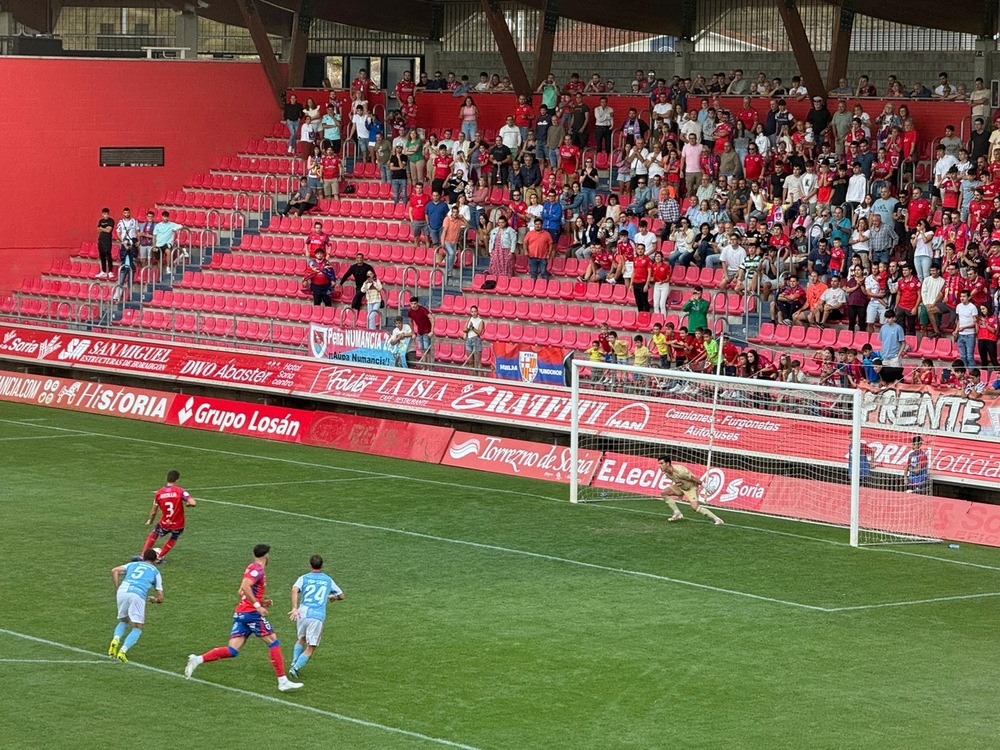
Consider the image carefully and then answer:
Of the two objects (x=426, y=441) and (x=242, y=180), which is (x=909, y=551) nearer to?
(x=426, y=441)

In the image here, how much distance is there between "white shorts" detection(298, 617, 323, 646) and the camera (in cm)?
1490

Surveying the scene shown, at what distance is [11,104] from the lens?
40.4m

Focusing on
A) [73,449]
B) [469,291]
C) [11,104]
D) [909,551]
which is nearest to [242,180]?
[11,104]

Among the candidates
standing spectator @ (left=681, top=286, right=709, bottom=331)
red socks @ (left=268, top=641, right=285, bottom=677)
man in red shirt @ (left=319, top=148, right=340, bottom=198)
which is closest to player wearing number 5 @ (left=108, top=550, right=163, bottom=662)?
red socks @ (left=268, top=641, right=285, bottom=677)

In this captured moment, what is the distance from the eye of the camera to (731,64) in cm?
4012

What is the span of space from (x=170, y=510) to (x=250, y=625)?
530 centimetres

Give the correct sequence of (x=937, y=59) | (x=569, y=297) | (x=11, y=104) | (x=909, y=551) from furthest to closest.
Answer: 1. (x=11, y=104)
2. (x=937, y=59)
3. (x=569, y=297)
4. (x=909, y=551)

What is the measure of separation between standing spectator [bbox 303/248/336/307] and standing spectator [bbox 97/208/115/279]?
6.36 m

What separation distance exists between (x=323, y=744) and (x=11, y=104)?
30.5 metres

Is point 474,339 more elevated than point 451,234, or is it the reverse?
→ point 451,234

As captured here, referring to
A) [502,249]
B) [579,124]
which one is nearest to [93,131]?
[579,124]

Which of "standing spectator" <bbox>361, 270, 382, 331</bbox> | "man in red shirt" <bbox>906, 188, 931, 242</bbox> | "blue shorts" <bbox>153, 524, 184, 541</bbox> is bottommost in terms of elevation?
"blue shorts" <bbox>153, 524, 184, 541</bbox>

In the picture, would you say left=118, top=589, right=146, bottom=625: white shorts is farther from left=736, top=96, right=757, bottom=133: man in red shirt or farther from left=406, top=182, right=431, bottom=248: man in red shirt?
left=736, top=96, right=757, bottom=133: man in red shirt

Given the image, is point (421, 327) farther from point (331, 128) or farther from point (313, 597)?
point (313, 597)
